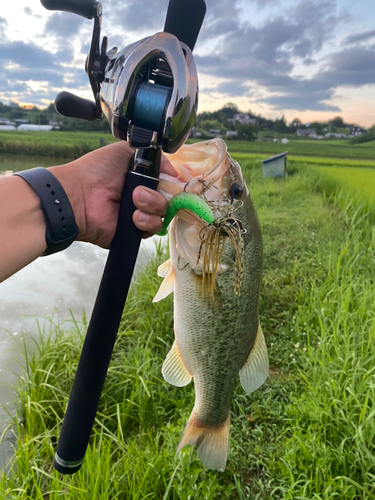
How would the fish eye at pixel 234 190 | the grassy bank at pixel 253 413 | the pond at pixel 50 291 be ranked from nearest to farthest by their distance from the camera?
1. the fish eye at pixel 234 190
2. the grassy bank at pixel 253 413
3. the pond at pixel 50 291

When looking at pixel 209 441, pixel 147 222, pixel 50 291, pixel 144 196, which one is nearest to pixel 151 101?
pixel 144 196

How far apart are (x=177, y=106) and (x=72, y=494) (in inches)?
77.4

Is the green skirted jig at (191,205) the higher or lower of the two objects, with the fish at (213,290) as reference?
higher

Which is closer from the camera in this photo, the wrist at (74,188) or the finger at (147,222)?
the finger at (147,222)

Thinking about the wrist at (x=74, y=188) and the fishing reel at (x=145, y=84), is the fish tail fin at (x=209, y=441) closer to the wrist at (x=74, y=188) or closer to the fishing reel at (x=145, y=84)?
the wrist at (x=74, y=188)

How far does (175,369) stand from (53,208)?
949mm

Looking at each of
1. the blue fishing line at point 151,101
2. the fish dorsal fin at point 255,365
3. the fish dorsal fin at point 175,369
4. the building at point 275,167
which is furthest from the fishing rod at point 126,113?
the building at point 275,167

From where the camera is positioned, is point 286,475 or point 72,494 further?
point 286,475

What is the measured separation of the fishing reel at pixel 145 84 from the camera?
81 cm

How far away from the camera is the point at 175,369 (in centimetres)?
166

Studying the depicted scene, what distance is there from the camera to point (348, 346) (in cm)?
243

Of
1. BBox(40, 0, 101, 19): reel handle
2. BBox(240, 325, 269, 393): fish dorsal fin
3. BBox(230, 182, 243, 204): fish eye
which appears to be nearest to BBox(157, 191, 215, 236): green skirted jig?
BBox(230, 182, 243, 204): fish eye

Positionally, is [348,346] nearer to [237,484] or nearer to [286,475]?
[286,475]

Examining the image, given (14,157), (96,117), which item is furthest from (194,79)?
(14,157)
